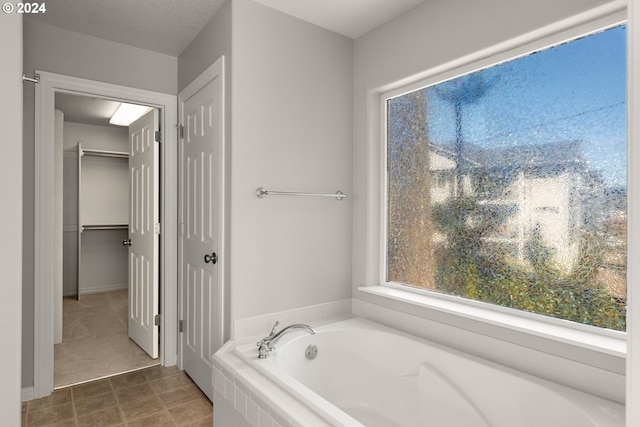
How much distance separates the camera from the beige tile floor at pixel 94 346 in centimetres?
282

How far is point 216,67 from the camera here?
2277mm

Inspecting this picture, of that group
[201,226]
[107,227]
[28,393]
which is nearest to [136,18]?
[201,226]

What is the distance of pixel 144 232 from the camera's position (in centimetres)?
308

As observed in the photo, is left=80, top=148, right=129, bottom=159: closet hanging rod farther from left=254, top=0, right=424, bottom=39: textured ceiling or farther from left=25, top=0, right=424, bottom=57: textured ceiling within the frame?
left=254, top=0, right=424, bottom=39: textured ceiling

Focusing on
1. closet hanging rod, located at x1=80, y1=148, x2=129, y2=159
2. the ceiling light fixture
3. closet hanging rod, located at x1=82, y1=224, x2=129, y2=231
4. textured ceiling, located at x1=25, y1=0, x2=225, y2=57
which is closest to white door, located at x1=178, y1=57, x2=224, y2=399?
textured ceiling, located at x1=25, y1=0, x2=225, y2=57

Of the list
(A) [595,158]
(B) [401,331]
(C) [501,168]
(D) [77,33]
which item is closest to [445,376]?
(B) [401,331]

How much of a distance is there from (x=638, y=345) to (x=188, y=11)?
2.58m

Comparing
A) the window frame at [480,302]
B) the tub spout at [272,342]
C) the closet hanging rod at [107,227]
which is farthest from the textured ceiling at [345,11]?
the closet hanging rod at [107,227]

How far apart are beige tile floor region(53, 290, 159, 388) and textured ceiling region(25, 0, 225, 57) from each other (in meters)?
2.41

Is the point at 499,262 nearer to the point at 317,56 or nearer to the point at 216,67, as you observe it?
the point at 317,56

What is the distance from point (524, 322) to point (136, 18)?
2784 millimetres

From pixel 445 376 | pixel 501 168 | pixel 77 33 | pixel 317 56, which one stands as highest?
pixel 77 33

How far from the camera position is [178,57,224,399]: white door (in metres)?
2.29

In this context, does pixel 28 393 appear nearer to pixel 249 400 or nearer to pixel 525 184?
pixel 249 400
